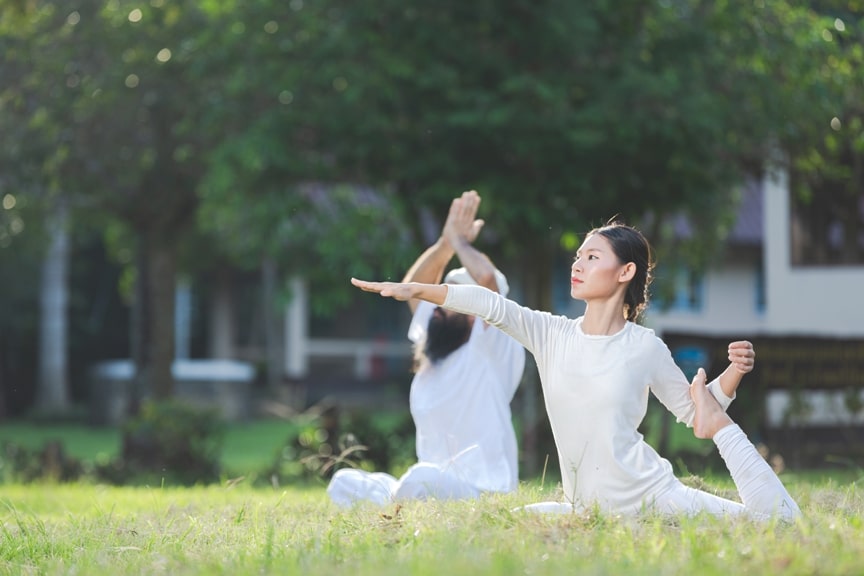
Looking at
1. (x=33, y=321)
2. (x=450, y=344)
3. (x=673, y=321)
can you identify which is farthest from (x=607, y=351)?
(x=33, y=321)

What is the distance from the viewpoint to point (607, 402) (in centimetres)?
565

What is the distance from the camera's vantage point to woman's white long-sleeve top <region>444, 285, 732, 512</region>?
5.67m

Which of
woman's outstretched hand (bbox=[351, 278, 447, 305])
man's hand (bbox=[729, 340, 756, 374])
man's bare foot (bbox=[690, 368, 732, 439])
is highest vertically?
woman's outstretched hand (bbox=[351, 278, 447, 305])

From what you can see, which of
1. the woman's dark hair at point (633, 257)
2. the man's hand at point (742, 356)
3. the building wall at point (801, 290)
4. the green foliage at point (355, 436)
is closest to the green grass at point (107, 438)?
the green foliage at point (355, 436)

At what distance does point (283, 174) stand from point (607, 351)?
31.5ft

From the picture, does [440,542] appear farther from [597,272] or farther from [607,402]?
[597,272]

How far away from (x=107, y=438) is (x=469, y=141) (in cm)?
1610

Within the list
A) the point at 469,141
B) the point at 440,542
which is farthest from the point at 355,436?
the point at 440,542

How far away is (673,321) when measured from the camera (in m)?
30.3

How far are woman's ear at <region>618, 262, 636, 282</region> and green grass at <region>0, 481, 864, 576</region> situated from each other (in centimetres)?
102

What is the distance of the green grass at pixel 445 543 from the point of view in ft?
14.9

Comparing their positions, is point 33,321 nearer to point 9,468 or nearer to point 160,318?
point 160,318

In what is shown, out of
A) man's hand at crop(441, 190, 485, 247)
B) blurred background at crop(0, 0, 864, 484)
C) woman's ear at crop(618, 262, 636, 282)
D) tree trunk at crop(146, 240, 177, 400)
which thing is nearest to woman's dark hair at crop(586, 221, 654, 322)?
woman's ear at crop(618, 262, 636, 282)

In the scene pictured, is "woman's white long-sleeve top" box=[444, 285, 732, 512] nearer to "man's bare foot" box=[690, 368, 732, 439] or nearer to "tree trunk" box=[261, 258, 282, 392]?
"man's bare foot" box=[690, 368, 732, 439]
